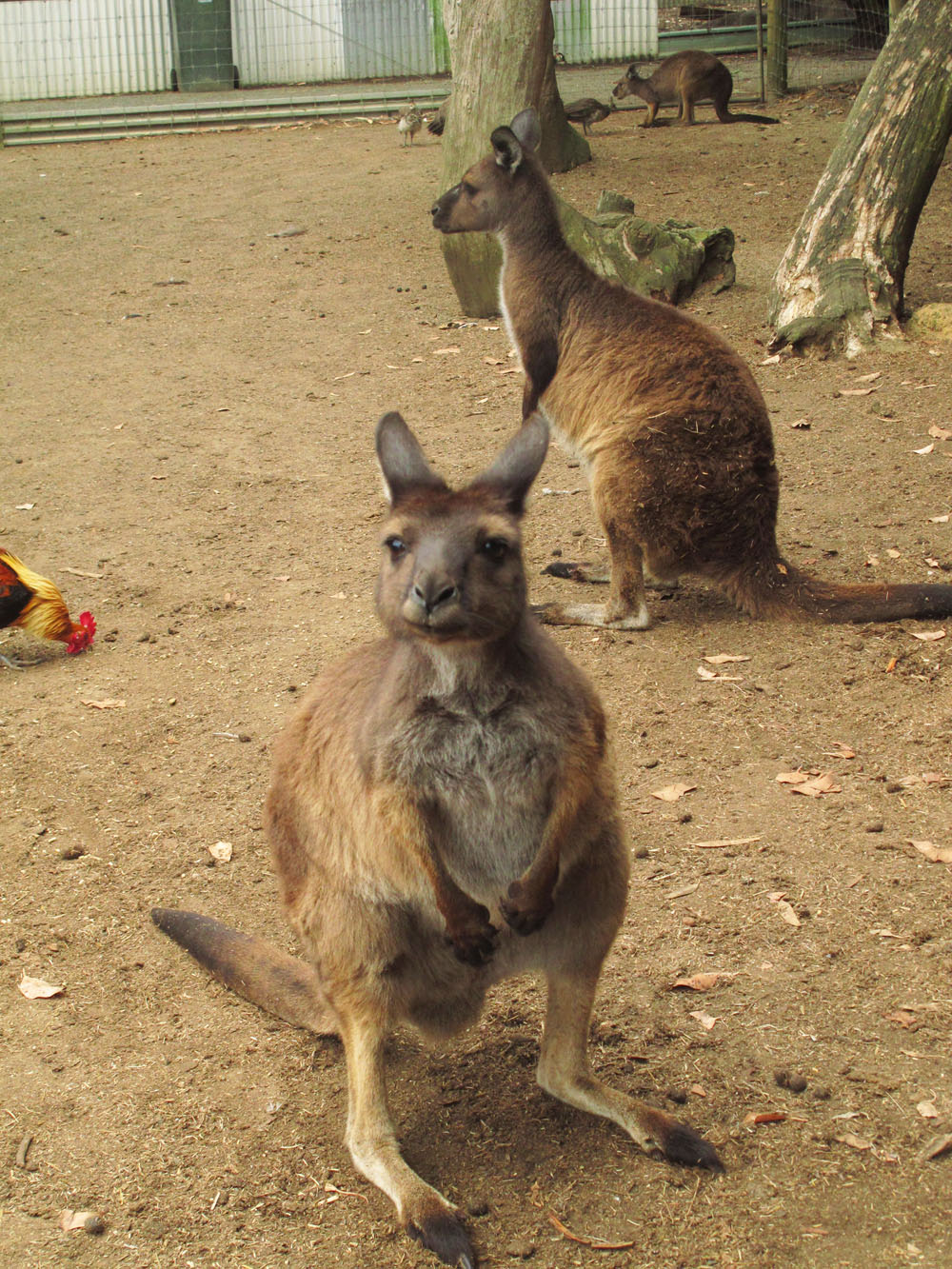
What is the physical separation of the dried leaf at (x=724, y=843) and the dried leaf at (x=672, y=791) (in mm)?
280

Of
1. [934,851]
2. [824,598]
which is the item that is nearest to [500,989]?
[934,851]

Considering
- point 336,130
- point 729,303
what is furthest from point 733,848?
point 336,130

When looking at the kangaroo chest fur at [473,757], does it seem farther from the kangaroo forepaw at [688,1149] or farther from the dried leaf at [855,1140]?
the dried leaf at [855,1140]

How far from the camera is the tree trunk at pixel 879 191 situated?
758 cm

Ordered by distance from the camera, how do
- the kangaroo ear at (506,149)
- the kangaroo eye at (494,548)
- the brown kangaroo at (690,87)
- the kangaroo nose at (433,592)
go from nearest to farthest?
the kangaroo nose at (433,592)
the kangaroo eye at (494,548)
the kangaroo ear at (506,149)
the brown kangaroo at (690,87)

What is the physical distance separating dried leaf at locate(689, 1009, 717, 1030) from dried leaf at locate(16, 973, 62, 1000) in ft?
5.21

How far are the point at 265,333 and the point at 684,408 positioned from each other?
4856mm

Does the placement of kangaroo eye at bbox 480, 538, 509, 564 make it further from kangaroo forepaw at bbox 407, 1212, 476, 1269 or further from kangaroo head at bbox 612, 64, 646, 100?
kangaroo head at bbox 612, 64, 646, 100

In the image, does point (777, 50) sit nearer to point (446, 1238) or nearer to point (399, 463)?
point (399, 463)

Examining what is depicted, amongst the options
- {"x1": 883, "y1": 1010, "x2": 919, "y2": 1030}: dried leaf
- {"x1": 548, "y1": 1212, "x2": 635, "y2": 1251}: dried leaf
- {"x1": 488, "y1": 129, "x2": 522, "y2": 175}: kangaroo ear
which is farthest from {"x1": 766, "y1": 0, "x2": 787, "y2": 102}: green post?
{"x1": 548, "y1": 1212, "x2": 635, "y2": 1251}: dried leaf

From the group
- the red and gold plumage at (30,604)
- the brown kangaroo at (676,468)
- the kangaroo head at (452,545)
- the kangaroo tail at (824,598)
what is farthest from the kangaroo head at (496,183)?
the kangaroo head at (452,545)

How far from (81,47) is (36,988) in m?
18.9

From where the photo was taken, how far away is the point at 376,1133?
2.63m

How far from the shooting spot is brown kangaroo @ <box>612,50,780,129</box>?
1461 centimetres
